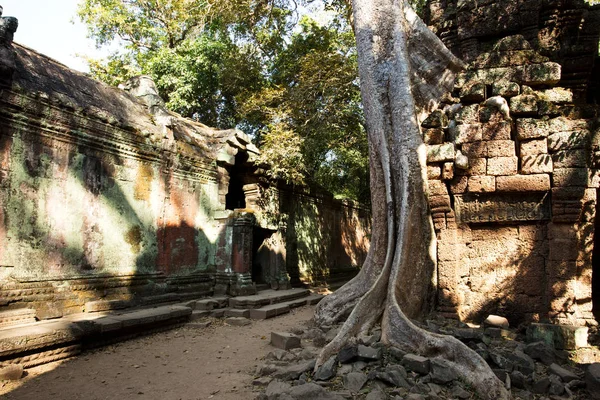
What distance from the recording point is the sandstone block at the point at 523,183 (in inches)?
174

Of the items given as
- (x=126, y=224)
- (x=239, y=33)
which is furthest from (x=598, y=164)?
(x=239, y=33)

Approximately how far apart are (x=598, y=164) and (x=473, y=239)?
149 cm

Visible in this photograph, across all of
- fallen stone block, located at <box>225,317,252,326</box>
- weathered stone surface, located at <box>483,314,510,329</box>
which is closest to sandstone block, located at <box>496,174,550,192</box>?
weathered stone surface, located at <box>483,314,510,329</box>

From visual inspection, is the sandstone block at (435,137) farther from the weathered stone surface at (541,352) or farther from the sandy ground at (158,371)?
the sandy ground at (158,371)

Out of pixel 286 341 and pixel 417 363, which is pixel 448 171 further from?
pixel 286 341

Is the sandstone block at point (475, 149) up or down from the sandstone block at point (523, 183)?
up

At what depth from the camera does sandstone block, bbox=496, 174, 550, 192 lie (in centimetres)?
441

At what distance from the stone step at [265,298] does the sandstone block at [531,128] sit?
17.2 ft

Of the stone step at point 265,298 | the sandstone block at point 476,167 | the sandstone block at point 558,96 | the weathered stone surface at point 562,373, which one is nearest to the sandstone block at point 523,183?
the sandstone block at point 476,167

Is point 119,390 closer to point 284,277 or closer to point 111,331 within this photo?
point 111,331

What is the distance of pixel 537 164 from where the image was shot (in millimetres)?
4449

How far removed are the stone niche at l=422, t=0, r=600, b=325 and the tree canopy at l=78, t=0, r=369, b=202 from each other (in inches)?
180

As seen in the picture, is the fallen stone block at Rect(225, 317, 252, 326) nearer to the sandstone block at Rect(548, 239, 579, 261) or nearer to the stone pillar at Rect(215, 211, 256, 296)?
the stone pillar at Rect(215, 211, 256, 296)

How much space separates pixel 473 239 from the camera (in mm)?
4816
